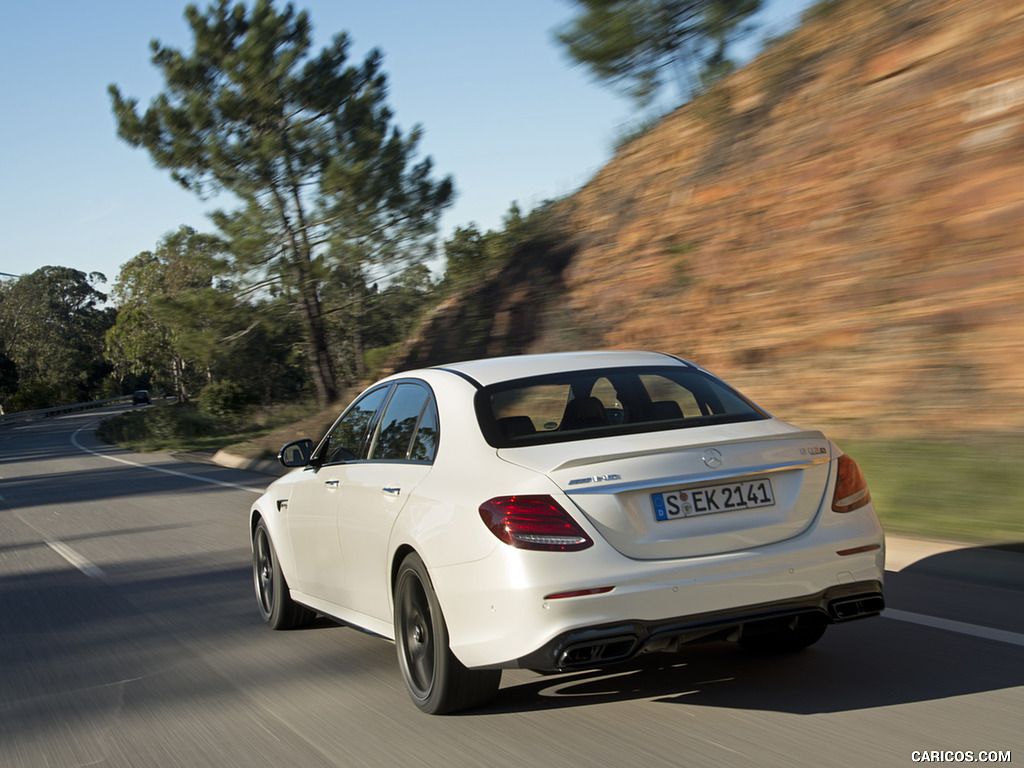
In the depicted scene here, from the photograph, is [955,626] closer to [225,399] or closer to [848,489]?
[848,489]

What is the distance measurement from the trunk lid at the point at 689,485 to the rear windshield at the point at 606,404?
10.3 inches

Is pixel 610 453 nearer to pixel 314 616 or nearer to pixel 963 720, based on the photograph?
pixel 963 720

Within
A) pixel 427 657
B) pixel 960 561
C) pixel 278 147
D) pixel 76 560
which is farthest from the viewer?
pixel 278 147

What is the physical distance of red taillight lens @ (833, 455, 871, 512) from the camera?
4633mm

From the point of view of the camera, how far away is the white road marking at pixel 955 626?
5.41 metres

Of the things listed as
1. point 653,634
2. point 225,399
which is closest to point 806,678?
point 653,634

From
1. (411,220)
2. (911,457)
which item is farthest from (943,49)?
(411,220)

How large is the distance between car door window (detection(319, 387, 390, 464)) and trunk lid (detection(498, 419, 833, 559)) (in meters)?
1.52

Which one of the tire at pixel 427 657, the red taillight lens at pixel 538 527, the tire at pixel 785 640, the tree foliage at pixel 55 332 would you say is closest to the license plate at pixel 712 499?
the red taillight lens at pixel 538 527

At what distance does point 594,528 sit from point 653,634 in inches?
18.4

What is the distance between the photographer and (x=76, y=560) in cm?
1085

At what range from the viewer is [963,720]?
424cm

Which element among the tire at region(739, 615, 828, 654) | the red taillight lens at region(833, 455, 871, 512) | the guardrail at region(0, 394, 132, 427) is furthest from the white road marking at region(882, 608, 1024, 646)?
the guardrail at region(0, 394, 132, 427)

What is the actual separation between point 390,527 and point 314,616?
2.21 meters
